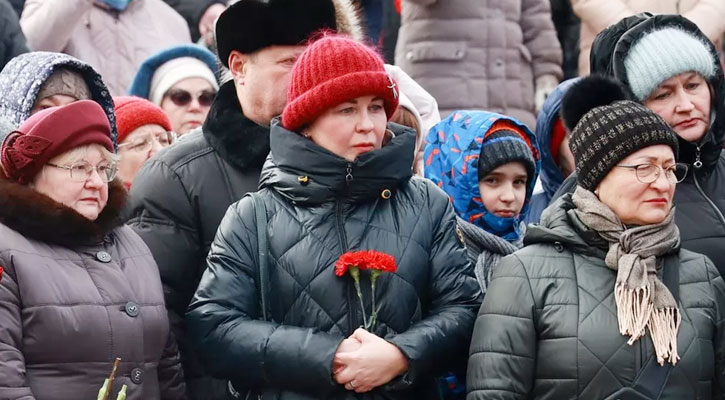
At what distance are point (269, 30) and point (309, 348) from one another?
144cm

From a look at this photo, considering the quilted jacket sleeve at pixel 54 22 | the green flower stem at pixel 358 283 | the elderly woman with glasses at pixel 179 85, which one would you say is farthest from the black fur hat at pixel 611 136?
the quilted jacket sleeve at pixel 54 22

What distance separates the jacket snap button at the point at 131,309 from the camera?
482 cm

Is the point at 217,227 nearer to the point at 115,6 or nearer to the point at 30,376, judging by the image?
the point at 30,376

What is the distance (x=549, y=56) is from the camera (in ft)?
30.4

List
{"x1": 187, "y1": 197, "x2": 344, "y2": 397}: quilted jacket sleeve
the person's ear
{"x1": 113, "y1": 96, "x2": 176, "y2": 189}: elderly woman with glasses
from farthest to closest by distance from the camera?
{"x1": 113, "y1": 96, "x2": 176, "y2": 189}: elderly woman with glasses < the person's ear < {"x1": 187, "y1": 197, "x2": 344, "y2": 397}: quilted jacket sleeve

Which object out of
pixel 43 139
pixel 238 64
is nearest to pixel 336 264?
pixel 43 139

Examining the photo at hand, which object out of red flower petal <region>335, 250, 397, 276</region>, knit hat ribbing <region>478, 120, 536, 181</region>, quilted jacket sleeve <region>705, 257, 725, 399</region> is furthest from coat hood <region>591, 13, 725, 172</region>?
red flower petal <region>335, 250, 397, 276</region>

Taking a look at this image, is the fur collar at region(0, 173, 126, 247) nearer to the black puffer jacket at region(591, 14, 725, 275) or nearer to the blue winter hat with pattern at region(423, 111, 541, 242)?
the blue winter hat with pattern at region(423, 111, 541, 242)

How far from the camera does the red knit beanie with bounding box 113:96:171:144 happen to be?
725cm

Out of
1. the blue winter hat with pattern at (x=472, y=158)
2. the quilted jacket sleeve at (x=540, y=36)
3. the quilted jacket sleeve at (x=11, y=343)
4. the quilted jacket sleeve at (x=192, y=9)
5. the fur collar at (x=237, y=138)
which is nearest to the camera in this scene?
the quilted jacket sleeve at (x=11, y=343)

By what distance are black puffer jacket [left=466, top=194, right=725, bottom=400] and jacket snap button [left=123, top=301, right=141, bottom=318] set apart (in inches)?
44.0

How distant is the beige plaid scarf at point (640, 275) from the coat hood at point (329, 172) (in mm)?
679

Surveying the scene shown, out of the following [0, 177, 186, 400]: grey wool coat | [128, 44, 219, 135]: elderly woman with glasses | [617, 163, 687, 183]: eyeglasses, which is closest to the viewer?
[0, 177, 186, 400]: grey wool coat

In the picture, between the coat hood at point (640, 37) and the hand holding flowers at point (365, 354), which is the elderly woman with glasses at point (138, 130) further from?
the hand holding flowers at point (365, 354)
